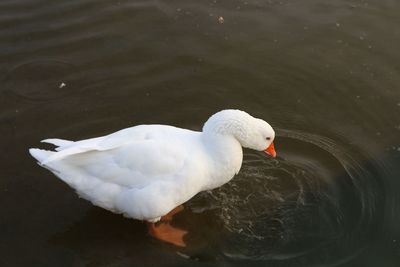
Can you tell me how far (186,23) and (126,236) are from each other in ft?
11.2

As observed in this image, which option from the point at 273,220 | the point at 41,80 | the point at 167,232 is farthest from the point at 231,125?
the point at 41,80

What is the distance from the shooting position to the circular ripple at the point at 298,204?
4.71 meters

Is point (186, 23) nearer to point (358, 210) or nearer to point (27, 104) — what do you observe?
point (27, 104)

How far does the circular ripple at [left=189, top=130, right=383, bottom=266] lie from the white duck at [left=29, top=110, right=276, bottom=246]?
59 centimetres

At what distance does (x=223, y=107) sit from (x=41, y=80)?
216 cm

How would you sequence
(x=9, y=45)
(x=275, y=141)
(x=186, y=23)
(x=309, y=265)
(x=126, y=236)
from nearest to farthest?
(x=309, y=265) < (x=126, y=236) < (x=275, y=141) < (x=9, y=45) < (x=186, y=23)

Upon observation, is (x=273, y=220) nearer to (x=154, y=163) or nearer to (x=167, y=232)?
(x=167, y=232)

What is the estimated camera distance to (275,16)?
7398mm

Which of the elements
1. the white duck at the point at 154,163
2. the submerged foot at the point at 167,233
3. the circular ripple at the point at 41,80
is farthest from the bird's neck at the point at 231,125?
the circular ripple at the point at 41,80

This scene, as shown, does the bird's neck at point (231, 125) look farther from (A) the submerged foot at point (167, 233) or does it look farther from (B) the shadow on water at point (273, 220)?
(A) the submerged foot at point (167, 233)

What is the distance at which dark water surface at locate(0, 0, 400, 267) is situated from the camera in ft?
15.6

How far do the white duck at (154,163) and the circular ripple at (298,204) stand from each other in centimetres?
59

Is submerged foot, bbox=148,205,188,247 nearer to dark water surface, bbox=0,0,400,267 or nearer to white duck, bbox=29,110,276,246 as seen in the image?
dark water surface, bbox=0,0,400,267

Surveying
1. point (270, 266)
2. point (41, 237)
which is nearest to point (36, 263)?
point (41, 237)
